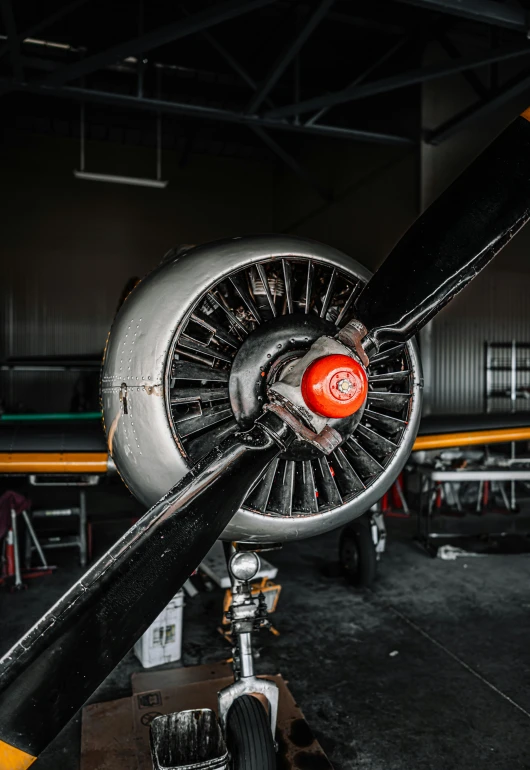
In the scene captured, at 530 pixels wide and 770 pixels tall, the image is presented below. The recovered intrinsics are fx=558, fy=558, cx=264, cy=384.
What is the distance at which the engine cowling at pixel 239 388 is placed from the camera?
2.04m

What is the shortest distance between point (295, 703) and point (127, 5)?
10.6m

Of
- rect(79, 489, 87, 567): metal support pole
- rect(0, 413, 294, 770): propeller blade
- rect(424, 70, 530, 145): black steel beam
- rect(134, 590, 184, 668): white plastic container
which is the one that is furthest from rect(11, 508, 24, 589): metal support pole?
rect(424, 70, 530, 145): black steel beam

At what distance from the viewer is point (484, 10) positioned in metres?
6.04

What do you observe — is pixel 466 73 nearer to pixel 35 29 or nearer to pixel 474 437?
pixel 35 29

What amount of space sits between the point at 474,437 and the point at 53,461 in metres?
2.79

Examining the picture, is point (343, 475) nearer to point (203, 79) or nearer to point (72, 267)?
point (203, 79)

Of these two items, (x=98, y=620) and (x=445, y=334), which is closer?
(x=98, y=620)

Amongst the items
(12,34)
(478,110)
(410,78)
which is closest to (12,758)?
(12,34)

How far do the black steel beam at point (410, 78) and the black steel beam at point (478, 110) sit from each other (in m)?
0.39

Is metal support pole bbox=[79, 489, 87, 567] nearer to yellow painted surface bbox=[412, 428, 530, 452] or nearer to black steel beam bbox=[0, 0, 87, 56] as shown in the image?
yellow painted surface bbox=[412, 428, 530, 452]

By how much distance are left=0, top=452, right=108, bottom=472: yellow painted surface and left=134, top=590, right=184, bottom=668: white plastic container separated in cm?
132

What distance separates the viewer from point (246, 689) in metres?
2.52

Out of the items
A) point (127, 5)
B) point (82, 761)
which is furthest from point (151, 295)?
point (127, 5)

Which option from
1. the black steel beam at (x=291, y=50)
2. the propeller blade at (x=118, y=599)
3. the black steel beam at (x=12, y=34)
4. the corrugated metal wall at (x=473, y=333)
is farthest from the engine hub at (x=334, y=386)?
the corrugated metal wall at (x=473, y=333)
